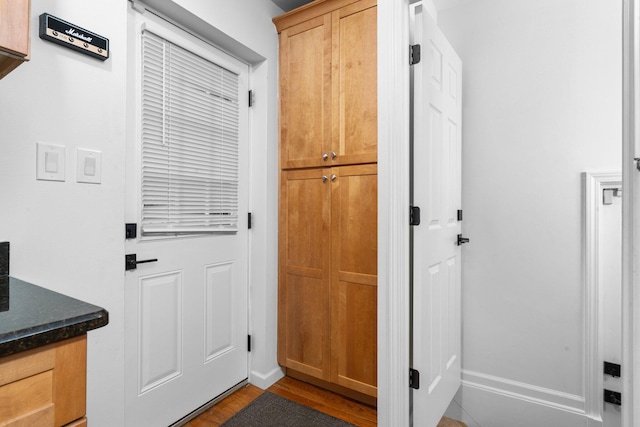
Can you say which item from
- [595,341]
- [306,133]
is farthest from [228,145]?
[595,341]

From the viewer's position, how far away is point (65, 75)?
3.85 feet

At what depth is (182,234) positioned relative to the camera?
1.73 m

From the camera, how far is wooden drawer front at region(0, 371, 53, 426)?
58cm

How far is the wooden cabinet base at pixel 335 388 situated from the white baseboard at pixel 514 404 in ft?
2.10

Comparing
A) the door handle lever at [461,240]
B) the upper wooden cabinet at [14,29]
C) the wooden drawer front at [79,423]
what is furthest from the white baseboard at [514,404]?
the upper wooden cabinet at [14,29]

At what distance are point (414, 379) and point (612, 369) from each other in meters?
1.11

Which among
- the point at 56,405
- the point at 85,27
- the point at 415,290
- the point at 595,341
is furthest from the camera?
the point at 595,341

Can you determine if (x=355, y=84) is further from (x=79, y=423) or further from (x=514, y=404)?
(x=514, y=404)

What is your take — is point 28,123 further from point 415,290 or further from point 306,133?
point 415,290

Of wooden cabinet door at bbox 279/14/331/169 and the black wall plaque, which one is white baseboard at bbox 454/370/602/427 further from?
the black wall plaque

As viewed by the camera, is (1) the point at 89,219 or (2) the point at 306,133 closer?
(1) the point at 89,219

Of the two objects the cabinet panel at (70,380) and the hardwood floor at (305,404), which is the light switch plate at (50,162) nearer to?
the cabinet panel at (70,380)

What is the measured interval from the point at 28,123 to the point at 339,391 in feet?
6.43

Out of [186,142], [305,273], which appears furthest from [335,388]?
[186,142]
